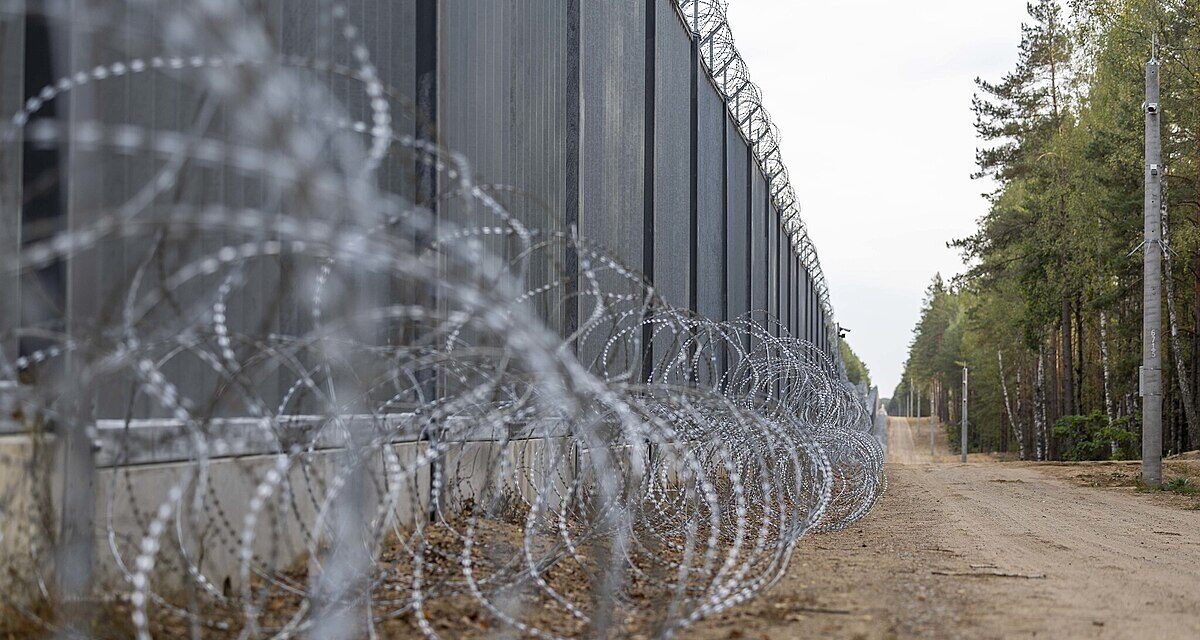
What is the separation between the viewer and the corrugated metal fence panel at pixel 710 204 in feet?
60.2

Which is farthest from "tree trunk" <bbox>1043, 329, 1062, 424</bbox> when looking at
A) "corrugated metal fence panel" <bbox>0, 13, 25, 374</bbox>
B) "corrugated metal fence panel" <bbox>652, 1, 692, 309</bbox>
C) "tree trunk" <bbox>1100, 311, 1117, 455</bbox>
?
"corrugated metal fence panel" <bbox>0, 13, 25, 374</bbox>

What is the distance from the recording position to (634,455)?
3613mm

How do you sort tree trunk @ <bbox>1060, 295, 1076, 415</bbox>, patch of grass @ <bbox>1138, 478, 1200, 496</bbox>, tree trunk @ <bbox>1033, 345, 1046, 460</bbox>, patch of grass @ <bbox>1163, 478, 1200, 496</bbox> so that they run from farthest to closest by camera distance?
tree trunk @ <bbox>1033, 345, 1046, 460</bbox> → tree trunk @ <bbox>1060, 295, 1076, 415</bbox> → patch of grass @ <bbox>1138, 478, 1200, 496</bbox> → patch of grass @ <bbox>1163, 478, 1200, 496</bbox>

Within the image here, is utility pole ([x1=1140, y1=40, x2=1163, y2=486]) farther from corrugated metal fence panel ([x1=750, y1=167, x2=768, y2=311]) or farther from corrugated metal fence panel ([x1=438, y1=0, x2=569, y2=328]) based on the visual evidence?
corrugated metal fence panel ([x1=438, y1=0, x2=569, y2=328])

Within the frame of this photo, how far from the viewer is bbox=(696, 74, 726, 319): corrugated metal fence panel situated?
18344mm

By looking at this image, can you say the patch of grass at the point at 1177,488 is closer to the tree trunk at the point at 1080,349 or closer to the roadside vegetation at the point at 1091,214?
the roadside vegetation at the point at 1091,214

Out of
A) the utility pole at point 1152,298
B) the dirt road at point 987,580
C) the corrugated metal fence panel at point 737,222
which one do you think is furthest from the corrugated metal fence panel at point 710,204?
the utility pole at point 1152,298

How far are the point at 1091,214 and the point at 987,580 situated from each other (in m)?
29.4

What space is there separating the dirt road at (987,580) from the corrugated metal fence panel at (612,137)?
11.0 ft

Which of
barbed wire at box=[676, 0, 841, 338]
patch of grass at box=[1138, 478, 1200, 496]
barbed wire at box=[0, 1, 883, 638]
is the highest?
barbed wire at box=[676, 0, 841, 338]

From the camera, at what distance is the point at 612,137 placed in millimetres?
13016

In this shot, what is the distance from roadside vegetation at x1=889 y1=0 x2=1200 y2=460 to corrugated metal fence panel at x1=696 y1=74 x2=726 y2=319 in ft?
23.1

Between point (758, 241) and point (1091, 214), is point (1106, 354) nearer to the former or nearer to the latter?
point (1091, 214)

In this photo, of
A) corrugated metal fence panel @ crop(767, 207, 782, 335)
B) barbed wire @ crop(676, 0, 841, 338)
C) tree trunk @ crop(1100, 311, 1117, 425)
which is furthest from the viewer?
tree trunk @ crop(1100, 311, 1117, 425)
